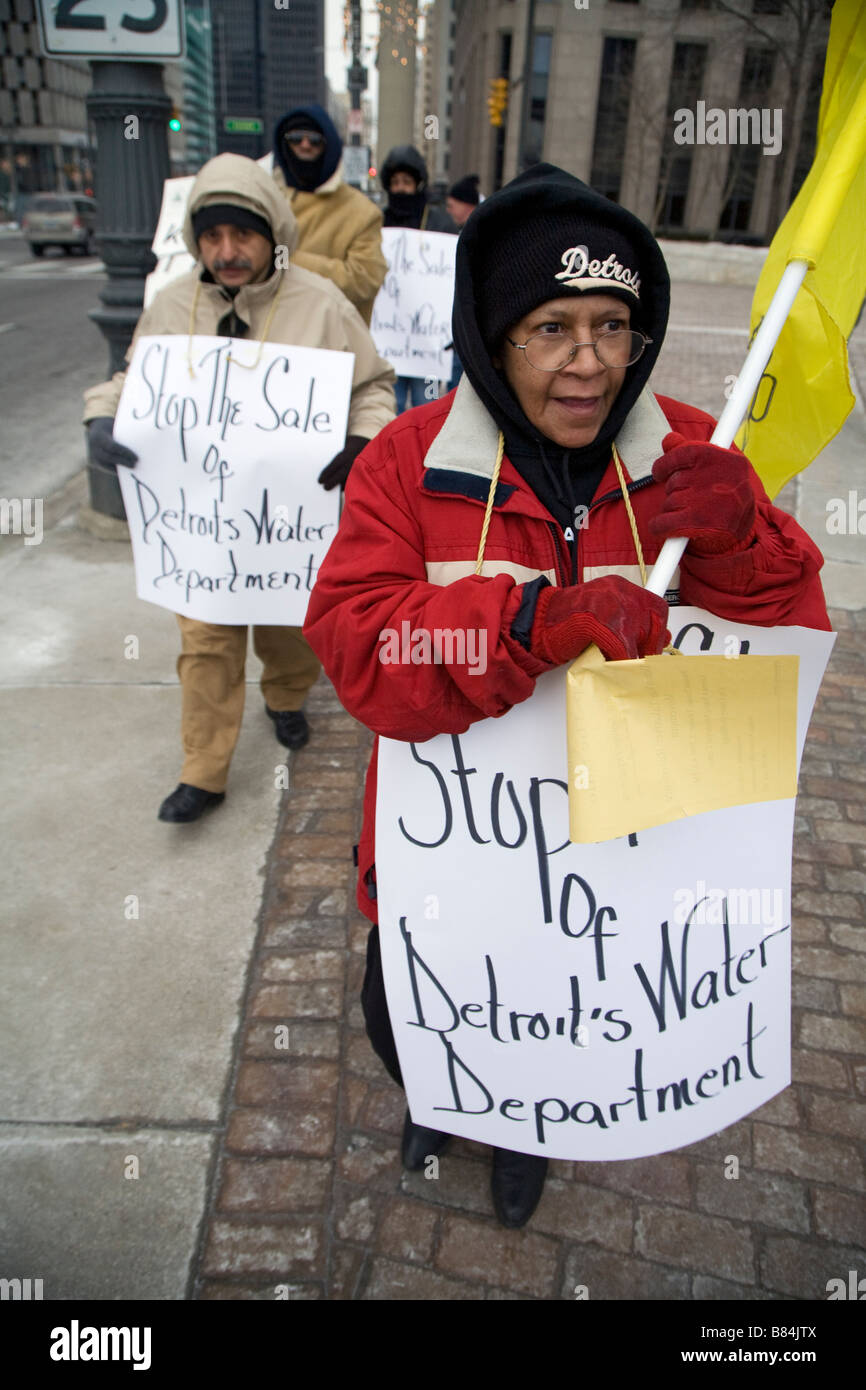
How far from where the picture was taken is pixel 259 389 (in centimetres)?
314

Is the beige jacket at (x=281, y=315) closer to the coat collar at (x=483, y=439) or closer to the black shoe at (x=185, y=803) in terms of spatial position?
the black shoe at (x=185, y=803)

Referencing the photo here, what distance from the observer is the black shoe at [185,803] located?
3309mm

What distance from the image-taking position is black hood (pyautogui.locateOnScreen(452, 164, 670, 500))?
1576 mm

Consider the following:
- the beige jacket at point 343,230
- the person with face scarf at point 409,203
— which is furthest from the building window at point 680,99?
the beige jacket at point 343,230

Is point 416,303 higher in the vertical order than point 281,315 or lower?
lower

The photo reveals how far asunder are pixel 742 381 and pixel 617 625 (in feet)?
1.71

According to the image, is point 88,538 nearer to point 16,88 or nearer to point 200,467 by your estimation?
point 200,467

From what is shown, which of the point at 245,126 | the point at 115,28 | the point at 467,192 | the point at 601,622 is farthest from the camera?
the point at 245,126

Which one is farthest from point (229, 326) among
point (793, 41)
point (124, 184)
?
point (793, 41)

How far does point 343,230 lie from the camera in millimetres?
4789

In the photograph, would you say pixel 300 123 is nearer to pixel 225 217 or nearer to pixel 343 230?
pixel 343 230

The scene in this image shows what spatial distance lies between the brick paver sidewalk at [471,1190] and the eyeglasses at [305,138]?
3667 millimetres

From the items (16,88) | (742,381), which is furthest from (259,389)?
(16,88)

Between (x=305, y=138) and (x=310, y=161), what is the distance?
96 millimetres
